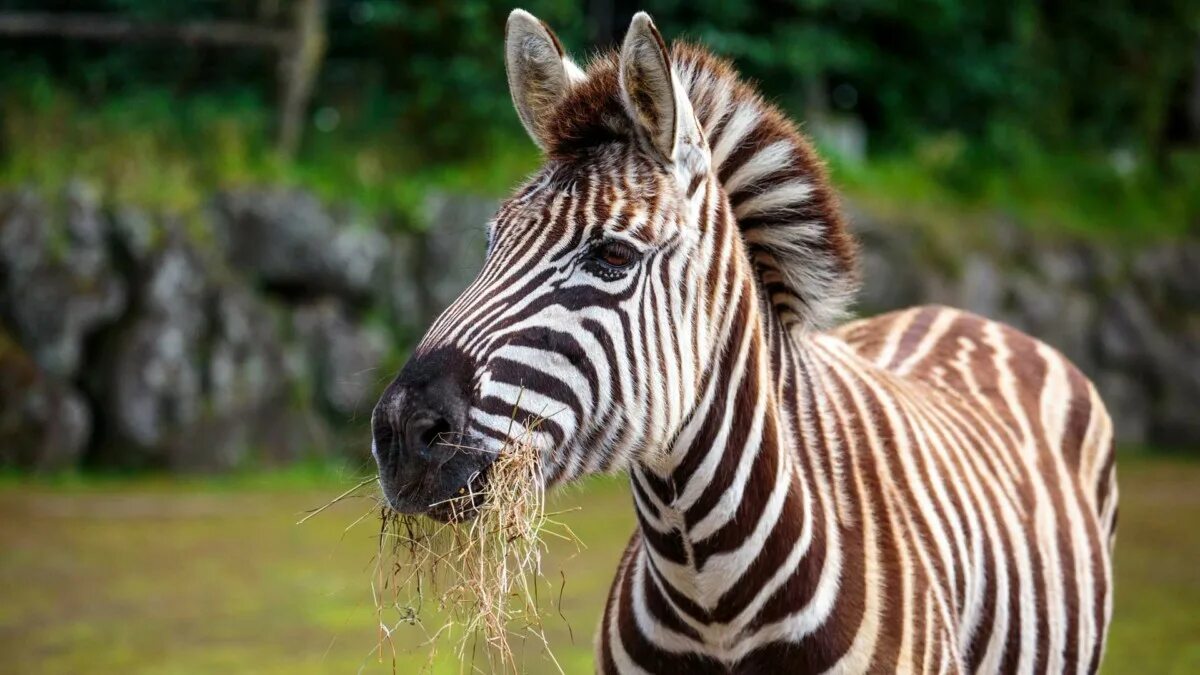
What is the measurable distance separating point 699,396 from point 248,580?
5.45 metres

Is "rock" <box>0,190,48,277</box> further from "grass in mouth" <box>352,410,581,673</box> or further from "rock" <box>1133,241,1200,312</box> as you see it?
"rock" <box>1133,241,1200,312</box>

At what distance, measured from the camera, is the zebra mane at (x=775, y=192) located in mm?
2930

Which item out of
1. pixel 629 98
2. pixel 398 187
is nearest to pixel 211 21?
pixel 398 187

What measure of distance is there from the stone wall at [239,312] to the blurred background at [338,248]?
2 centimetres

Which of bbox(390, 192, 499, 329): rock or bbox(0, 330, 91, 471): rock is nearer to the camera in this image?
bbox(0, 330, 91, 471): rock

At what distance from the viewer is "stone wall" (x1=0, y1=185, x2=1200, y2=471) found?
1012 centimetres

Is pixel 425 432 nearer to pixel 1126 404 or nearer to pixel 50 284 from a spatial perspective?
pixel 50 284

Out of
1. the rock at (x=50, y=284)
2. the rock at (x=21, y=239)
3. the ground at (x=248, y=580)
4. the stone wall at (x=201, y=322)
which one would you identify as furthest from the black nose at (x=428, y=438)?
the rock at (x=21, y=239)

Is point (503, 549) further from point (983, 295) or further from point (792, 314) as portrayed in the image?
point (983, 295)

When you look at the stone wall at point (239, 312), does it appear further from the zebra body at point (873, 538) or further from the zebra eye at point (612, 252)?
the zebra eye at point (612, 252)

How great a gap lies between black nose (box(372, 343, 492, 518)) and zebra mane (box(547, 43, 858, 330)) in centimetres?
84

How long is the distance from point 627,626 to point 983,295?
9.91m

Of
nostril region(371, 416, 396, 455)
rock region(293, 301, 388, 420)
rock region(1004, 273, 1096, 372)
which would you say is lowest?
rock region(293, 301, 388, 420)

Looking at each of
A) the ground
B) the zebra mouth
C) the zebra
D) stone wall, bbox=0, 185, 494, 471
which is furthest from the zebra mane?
stone wall, bbox=0, 185, 494, 471
